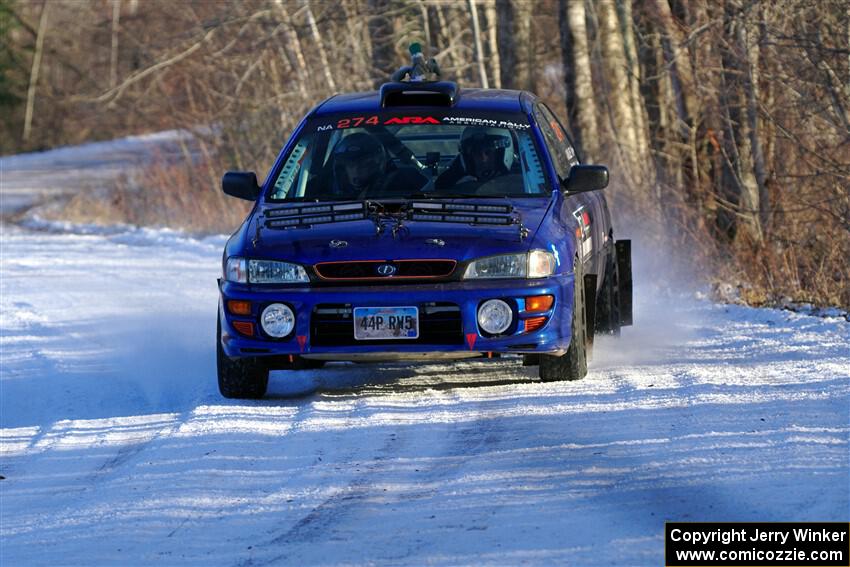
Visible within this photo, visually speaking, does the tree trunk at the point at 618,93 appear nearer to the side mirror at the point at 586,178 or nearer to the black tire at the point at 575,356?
the side mirror at the point at 586,178

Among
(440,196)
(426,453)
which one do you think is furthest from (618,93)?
(426,453)

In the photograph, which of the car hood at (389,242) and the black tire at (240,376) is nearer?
the car hood at (389,242)

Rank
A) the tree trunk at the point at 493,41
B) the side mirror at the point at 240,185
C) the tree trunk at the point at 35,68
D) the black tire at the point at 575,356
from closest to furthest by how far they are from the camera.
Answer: the black tire at the point at 575,356 < the side mirror at the point at 240,185 < the tree trunk at the point at 493,41 < the tree trunk at the point at 35,68

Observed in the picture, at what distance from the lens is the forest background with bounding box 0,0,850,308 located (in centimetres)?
1403

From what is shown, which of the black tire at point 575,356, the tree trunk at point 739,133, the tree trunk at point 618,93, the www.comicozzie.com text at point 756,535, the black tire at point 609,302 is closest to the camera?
the www.comicozzie.com text at point 756,535

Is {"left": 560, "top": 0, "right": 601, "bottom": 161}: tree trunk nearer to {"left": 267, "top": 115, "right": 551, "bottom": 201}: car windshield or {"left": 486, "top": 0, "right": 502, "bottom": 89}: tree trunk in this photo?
{"left": 486, "top": 0, "right": 502, "bottom": 89}: tree trunk

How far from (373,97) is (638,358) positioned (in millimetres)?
2295

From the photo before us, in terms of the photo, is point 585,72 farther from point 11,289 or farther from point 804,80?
point 11,289

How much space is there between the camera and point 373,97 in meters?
9.56

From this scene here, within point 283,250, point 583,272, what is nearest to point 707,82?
point 583,272

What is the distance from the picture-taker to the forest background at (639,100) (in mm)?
14031

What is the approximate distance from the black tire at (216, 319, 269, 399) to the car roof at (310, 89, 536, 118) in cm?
184

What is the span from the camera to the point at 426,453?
6.81 metres

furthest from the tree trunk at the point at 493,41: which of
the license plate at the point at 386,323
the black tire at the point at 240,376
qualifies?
the license plate at the point at 386,323
